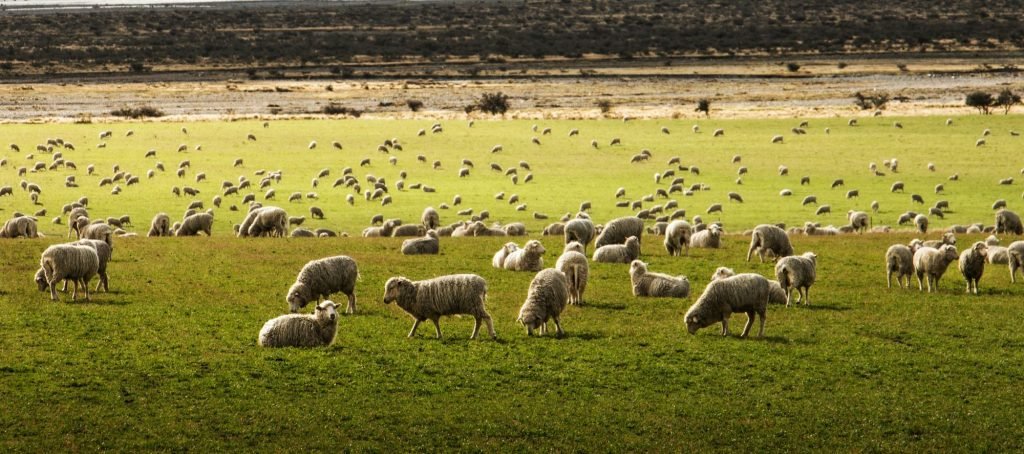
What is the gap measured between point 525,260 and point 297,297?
21.3 ft

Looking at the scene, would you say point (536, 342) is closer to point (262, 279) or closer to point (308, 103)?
point (262, 279)

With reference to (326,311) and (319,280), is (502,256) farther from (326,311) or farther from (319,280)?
(326,311)

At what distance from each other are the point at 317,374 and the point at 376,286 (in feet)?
22.4

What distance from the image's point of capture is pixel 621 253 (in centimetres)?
2692

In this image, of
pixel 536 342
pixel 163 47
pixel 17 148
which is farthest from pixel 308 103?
pixel 536 342

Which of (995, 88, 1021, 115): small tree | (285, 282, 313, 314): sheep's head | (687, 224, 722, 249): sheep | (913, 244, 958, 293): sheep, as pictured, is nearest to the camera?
(285, 282, 313, 314): sheep's head

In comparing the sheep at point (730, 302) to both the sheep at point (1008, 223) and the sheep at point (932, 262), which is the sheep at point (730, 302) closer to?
the sheep at point (932, 262)

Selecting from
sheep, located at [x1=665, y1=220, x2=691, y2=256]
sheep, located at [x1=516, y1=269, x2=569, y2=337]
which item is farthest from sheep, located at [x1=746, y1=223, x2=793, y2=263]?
sheep, located at [x1=516, y1=269, x2=569, y2=337]

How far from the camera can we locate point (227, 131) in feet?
186

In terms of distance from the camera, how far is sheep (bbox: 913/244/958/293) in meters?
23.1

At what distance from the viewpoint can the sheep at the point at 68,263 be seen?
2095 cm

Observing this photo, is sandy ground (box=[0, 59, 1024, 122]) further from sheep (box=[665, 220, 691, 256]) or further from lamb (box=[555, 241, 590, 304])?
lamb (box=[555, 241, 590, 304])

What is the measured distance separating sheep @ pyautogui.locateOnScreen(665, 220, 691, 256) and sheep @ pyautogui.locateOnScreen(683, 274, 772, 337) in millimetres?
8616

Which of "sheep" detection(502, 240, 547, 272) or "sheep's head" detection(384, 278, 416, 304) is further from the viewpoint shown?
"sheep" detection(502, 240, 547, 272)
